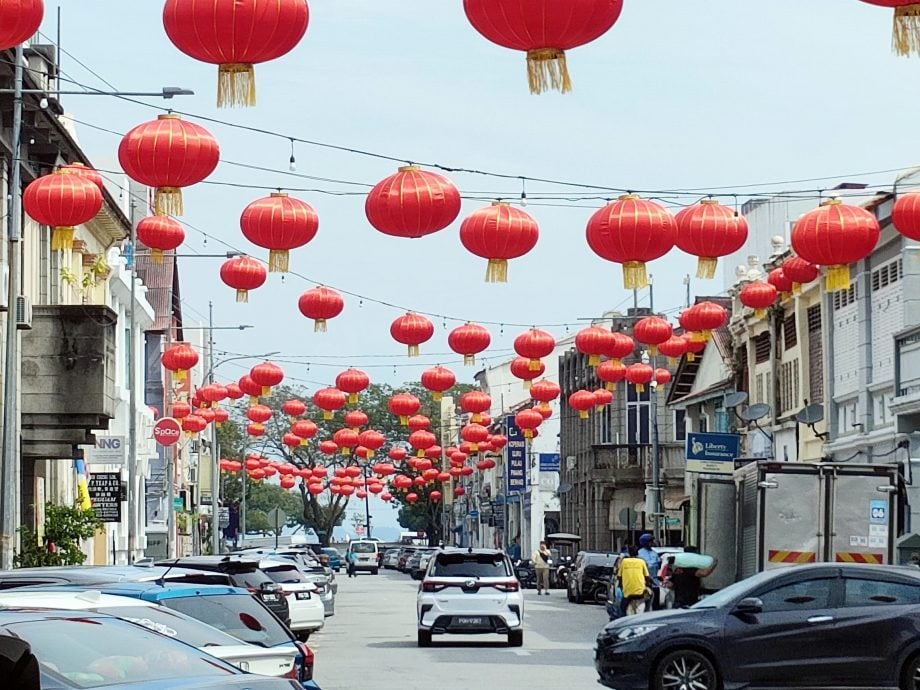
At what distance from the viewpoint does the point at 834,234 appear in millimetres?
24062

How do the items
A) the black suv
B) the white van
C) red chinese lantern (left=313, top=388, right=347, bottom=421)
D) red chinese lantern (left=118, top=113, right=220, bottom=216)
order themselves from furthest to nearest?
the white van < red chinese lantern (left=313, top=388, right=347, bottom=421) < the black suv < red chinese lantern (left=118, top=113, right=220, bottom=216)

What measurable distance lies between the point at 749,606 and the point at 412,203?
582 cm

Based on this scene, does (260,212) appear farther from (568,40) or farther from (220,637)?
(220,637)

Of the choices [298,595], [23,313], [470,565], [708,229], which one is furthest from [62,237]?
[23,313]

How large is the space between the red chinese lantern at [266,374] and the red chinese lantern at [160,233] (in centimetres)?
1803

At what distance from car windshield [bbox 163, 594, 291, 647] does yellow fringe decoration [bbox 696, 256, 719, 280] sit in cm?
1158

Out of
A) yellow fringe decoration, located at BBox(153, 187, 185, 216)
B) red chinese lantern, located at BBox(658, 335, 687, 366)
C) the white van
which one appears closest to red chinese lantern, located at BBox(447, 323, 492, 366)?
red chinese lantern, located at BBox(658, 335, 687, 366)

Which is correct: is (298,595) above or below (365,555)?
above

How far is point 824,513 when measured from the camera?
2977 cm

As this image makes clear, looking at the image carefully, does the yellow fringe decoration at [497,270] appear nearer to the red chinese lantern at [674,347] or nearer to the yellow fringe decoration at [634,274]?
the yellow fringe decoration at [634,274]

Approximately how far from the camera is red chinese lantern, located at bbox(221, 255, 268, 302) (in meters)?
30.5

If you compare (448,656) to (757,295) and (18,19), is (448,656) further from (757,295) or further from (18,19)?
(18,19)

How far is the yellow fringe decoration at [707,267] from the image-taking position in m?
25.0

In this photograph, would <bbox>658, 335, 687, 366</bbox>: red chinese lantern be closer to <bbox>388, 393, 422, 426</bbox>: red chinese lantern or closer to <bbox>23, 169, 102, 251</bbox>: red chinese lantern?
<bbox>388, 393, 422, 426</bbox>: red chinese lantern
